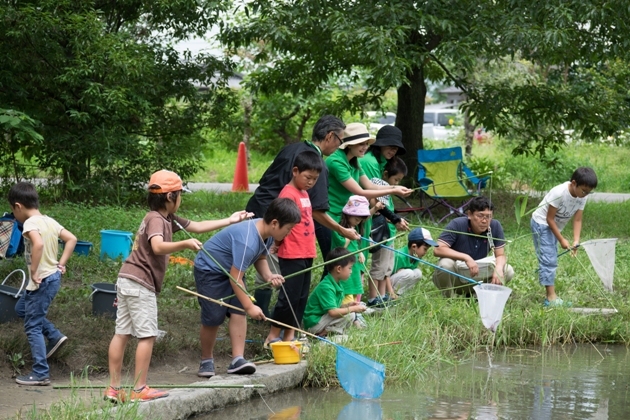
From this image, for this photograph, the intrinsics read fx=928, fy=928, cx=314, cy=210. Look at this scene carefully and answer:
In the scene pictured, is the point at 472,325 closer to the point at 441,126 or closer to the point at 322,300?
the point at 322,300

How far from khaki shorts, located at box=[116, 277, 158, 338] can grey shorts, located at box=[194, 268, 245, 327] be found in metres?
0.56

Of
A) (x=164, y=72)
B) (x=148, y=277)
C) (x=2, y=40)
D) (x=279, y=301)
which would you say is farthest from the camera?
(x=164, y=72)

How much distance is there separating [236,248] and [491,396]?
1868 mm

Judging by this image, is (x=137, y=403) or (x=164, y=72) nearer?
(x=137, y=403)

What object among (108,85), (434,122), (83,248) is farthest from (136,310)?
(434,122)

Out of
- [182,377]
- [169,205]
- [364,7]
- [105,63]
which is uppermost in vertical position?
[364,7]

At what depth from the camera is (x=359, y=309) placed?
6.21m

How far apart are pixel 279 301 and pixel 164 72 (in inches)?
312

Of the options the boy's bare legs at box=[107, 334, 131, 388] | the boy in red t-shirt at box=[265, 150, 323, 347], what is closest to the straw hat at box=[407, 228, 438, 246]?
the boy in red t-shirt at box=[265, 150, 323, 347]

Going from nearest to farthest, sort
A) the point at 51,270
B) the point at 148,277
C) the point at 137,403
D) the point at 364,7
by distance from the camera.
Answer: the point at 137,403
the point at 148,277
the point at 51,270
the point at 364,7

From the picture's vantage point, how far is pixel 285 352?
579 cm

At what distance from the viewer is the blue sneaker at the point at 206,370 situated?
561cm

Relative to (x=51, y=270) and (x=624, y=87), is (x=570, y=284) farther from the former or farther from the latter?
(x=624, y=87)

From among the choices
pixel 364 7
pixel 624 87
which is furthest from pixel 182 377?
pixel 624 87
